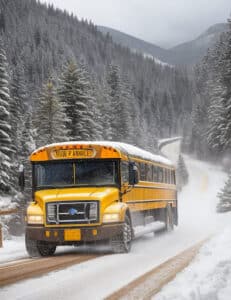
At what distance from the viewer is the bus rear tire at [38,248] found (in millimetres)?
14143

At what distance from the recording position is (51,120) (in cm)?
4212

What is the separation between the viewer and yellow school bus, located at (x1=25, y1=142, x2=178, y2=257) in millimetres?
13539

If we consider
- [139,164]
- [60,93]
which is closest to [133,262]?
[139,164]

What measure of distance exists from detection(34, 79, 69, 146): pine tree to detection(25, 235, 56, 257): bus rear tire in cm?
2650

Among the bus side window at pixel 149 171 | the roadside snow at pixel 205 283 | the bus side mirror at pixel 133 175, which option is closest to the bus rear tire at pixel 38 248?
the bus side mirror at pixel 133 175

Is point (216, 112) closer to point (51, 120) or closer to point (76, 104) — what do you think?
point (76, 104)

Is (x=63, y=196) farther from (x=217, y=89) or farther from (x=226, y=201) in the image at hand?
(x=217, y=89)

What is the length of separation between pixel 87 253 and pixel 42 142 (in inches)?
1136

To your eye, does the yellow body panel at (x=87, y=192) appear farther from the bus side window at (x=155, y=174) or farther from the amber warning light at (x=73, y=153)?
the bus side window at (x=155, y=174)

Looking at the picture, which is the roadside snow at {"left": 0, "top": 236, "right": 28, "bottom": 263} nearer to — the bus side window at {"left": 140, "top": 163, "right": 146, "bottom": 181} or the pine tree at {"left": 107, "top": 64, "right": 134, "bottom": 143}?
the bus side window at {"left": 140, "top": 163, "right": 146, "bottom": 181}

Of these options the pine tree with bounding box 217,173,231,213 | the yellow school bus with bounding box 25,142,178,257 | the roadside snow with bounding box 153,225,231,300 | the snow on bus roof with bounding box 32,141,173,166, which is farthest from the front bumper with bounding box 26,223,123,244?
the pine tree with bounding box 217,173,231,213

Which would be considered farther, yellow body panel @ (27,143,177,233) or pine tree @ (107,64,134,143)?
pine tree @ (107,64,134,143)

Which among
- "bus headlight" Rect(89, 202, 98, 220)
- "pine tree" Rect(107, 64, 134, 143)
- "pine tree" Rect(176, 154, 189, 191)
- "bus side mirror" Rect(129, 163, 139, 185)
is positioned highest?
"pine tree" Rect(107, 64, 134, 143)

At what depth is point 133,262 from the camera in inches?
475
